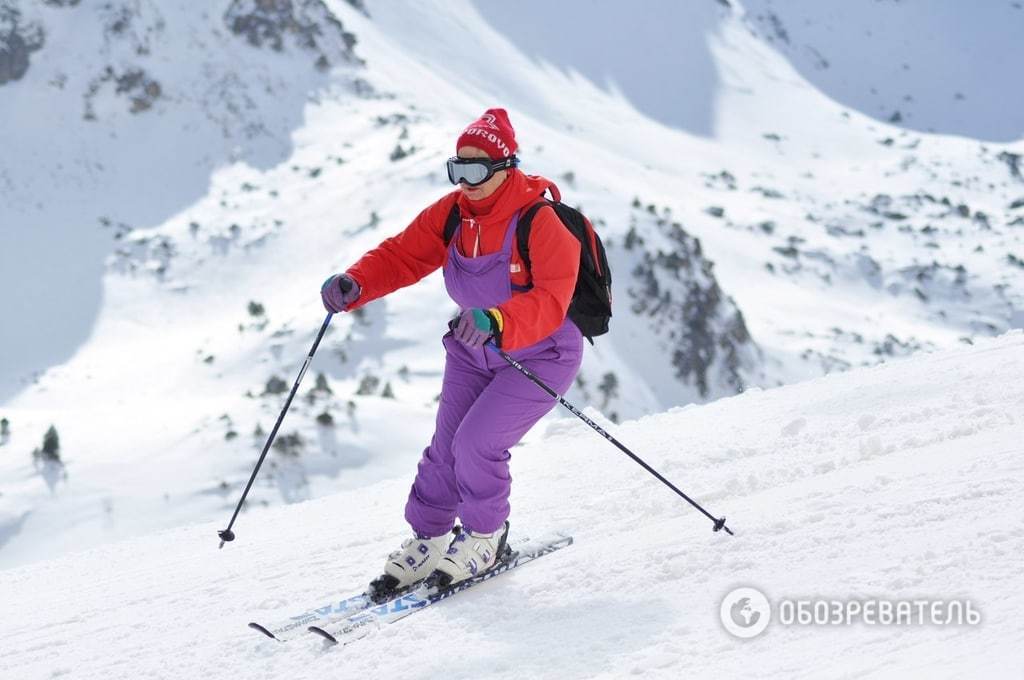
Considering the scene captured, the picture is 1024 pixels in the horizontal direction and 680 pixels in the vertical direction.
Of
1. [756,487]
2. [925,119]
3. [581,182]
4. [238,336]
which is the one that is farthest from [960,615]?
[925,119]

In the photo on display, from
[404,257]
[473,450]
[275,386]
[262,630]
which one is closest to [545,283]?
[473,450]

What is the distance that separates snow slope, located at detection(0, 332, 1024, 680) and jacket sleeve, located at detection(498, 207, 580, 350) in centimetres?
116

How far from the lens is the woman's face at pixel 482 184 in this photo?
434 cm

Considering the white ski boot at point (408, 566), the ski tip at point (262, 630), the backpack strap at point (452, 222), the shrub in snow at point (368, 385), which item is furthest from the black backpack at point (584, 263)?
the shrub in snow at point (368, 385)

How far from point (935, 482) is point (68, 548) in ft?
39.2

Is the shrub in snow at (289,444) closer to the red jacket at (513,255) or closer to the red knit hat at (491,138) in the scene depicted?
the red jacket at (513,255)

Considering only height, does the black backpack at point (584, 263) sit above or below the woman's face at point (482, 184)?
below

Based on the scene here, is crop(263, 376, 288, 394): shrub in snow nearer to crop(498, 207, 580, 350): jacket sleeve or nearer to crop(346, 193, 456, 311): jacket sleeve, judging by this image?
crop(346, 193, 456, 311): jacket sleeve

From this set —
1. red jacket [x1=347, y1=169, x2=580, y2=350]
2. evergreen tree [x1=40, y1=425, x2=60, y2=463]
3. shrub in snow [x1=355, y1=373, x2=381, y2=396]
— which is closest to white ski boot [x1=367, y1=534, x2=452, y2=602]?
red jacket [x1=347, y1=169, x2=580, y2=350]

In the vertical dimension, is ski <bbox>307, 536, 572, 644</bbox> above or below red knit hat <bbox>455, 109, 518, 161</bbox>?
below

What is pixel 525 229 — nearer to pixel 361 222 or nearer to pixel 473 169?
pixel 473 169

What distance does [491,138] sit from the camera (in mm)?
4363

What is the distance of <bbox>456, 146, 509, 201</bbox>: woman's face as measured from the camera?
4344 mm

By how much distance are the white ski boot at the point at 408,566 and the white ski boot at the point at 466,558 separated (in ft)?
0.35
